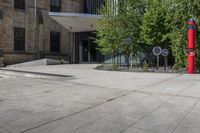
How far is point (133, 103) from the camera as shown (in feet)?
23.3

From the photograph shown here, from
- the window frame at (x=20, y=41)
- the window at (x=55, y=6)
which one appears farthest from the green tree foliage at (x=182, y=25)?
the window at (x=55, y=6)

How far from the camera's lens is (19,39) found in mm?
26688

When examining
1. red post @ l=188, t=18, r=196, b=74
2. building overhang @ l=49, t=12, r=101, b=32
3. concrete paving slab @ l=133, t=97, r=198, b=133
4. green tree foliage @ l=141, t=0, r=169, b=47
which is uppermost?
building overhang @ l=49, t=12, r=101, b=32

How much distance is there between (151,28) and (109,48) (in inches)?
136

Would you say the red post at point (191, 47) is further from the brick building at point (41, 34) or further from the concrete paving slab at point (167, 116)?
the brick building at point (41, 34)

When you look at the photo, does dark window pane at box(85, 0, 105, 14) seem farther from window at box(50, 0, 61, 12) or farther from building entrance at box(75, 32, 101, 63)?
window at box(50, 0, 61, 12)

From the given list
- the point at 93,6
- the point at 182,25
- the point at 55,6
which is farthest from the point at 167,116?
the point at 55,6

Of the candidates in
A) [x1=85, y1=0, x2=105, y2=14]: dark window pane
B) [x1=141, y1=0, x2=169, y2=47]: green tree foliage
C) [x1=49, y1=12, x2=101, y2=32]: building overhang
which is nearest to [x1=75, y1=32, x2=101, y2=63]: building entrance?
[x1=49, y1=12, x2=101, y2=32]: building overhang

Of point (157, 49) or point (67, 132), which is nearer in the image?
point (67, 132)

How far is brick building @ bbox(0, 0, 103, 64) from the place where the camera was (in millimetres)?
25705

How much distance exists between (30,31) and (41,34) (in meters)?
1.23

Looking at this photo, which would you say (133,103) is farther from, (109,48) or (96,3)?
(96,3)

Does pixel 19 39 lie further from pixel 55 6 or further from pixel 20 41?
pixel 55 6

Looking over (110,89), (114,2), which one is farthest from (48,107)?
(114,2)
